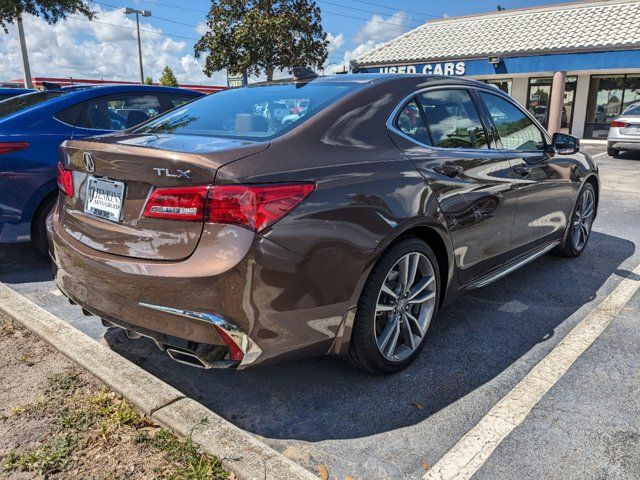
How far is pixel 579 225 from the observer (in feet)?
16.4

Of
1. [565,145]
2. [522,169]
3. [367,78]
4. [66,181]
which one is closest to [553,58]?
[565,145]

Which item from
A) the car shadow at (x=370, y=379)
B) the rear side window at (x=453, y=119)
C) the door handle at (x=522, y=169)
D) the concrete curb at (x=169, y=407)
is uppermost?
the rear side window at (x=453, y=119)

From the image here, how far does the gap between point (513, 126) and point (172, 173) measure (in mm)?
2821

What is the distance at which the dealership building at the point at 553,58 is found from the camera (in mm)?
17516

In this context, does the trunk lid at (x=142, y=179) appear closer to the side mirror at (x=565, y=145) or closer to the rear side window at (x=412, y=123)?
the rear side window at (x=412, y=123)

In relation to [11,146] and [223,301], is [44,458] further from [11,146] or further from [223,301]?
[11,146]

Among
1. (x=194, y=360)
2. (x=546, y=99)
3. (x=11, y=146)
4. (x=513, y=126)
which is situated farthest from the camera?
(x=546, y=99)

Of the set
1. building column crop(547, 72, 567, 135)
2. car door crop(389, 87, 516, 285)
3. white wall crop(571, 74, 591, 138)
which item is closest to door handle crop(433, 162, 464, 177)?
car door crop(389, 87, 516, 285)

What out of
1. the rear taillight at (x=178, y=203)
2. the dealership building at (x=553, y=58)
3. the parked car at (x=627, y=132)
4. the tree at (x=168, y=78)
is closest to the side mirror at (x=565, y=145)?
the rear taillight at (x=178, y=203)

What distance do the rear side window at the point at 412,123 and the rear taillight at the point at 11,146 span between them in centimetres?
316

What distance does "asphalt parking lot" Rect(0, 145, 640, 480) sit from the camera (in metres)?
2.25

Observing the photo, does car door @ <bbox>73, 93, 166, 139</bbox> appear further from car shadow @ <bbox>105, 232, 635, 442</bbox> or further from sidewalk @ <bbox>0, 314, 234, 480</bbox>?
sidewalk @ <bbox>0, 314, 234, 480</bbox>

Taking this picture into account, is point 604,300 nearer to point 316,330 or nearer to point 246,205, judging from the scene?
point 316,330

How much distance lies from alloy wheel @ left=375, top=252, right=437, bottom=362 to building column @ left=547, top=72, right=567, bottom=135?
58.0 feet
